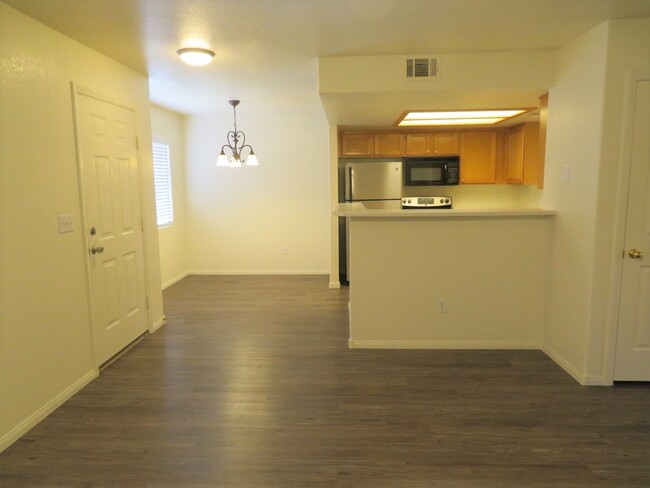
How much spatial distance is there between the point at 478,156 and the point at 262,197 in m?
3.28

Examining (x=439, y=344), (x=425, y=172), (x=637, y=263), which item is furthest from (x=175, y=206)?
(x=637, y=263)

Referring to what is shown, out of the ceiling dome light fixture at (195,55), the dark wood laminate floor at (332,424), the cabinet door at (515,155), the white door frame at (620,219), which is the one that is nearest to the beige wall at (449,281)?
the dark wood laminate floor at (332,424)

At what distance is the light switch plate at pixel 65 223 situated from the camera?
2.85m

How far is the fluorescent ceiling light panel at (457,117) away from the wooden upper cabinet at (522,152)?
49cm

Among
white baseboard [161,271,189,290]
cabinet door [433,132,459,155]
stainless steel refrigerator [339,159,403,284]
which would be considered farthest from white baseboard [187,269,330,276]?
cabinet door [433,132,459,155]

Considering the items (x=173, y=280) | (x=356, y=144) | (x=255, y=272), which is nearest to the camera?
(x=356, y=144)

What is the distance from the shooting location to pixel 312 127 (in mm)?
6547

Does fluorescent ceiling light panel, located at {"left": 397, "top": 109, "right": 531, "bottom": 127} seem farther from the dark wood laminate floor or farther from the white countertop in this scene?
the dark wood laminate floor

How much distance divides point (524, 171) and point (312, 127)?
A: 3.09m

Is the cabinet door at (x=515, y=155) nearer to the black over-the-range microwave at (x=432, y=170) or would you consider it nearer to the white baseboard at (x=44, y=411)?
the black over-the-range microwave at (x=432, y=170)

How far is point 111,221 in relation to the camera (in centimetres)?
349

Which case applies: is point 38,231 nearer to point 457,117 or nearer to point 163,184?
point 163,184

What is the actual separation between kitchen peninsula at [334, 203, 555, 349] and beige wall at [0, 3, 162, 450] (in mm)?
2083

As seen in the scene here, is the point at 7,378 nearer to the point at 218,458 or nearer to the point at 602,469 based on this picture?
the point at 218,458
